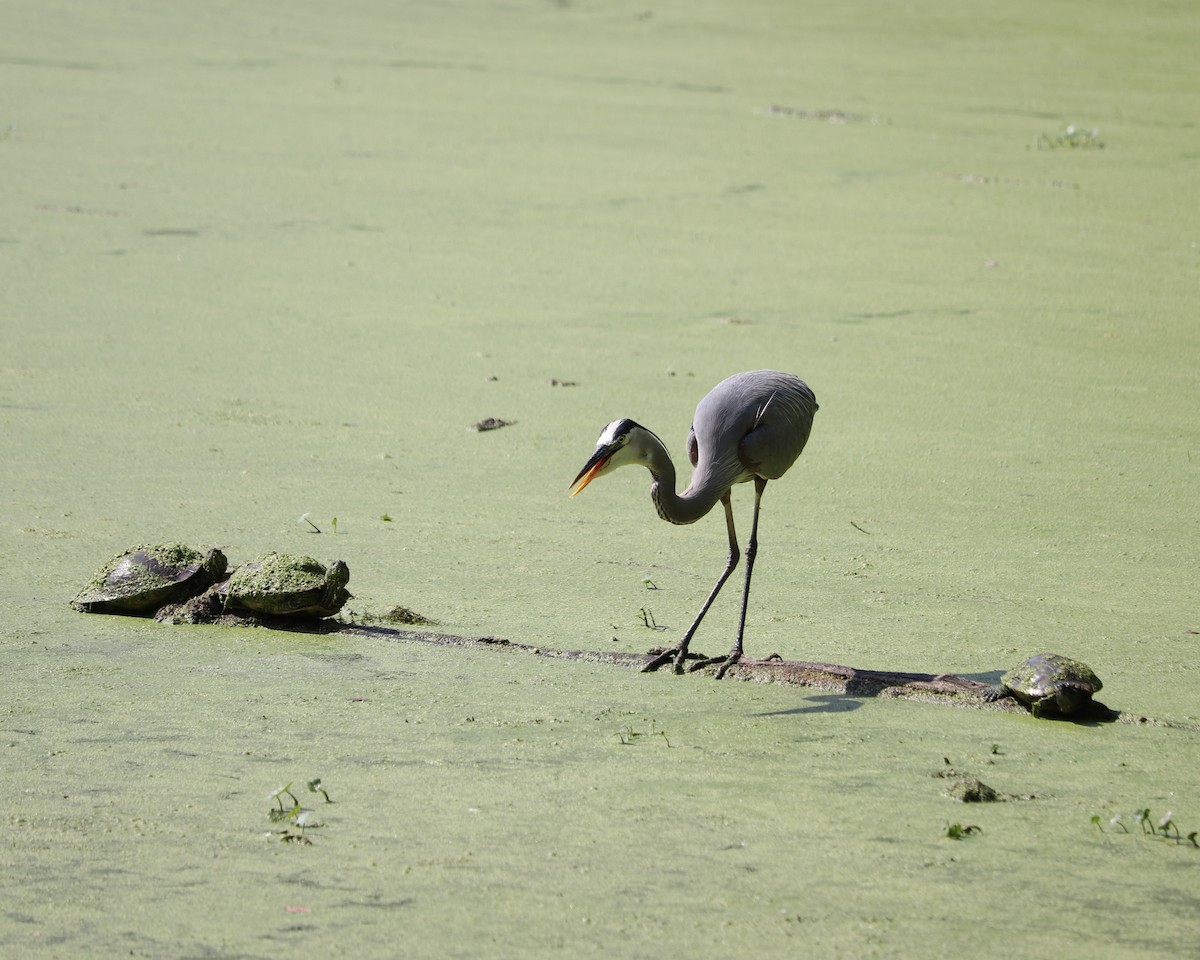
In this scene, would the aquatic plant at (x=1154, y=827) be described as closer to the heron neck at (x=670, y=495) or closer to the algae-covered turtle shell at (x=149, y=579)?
the heron neck at (x=670, y=495)

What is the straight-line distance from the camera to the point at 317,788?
8.11 feet

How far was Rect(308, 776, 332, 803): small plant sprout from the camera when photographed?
94.9 inches

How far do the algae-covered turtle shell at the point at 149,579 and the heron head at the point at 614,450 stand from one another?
88cm

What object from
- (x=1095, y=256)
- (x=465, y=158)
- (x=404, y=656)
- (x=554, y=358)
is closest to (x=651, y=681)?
(x=404, y=656)

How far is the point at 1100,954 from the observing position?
203cm

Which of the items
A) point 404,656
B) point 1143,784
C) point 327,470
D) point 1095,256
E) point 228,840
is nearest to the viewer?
point 228,840

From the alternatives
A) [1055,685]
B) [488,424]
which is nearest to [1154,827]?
[1055,685]

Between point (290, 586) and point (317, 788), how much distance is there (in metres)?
0.77

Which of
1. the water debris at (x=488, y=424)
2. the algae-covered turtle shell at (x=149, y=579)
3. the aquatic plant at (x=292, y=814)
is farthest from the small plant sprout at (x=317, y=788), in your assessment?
the water debris at (x=488, y=424)

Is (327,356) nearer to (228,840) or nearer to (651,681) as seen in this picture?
(651,681)

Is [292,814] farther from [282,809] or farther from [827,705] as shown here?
[827,705]

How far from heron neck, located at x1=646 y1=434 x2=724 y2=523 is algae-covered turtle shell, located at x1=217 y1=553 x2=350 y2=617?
70cm

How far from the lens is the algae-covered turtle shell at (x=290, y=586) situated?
3.16 m

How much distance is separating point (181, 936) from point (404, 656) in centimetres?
111
